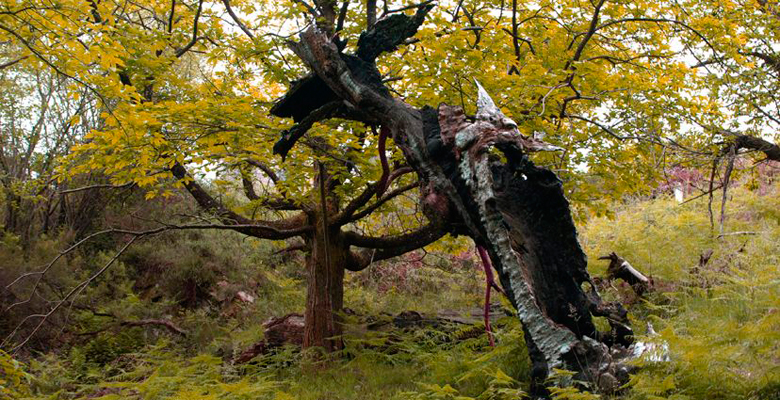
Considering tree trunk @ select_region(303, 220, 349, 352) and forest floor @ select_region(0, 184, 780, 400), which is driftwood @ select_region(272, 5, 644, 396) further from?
tree trunk @ select_region(303, 220, 349, 352)

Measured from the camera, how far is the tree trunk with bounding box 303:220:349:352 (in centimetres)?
923

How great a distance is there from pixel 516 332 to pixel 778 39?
657 cm

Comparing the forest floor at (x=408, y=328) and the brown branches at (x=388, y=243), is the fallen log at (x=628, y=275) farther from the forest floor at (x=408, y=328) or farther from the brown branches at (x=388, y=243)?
the brown branches at (x=388, y=243)

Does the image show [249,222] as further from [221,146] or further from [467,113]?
[467,113]

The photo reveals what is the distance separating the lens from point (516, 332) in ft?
19.9

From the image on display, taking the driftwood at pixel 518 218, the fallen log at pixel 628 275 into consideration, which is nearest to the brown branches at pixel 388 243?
the fallen log at pixel 628 275

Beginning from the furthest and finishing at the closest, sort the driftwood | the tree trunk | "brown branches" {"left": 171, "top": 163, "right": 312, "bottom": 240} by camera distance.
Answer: "brown branches" {"left": 171, "top": 163, "right": 312, "bottom": 240} < the tree trunk < the driftwood

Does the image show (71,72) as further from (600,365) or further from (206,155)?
(600,365)

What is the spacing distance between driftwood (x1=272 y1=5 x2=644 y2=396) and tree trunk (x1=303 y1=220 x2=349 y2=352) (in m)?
3.96

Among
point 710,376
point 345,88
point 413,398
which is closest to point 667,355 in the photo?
point 710,376

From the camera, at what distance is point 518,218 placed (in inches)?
195

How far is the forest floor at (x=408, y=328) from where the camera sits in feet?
14.7

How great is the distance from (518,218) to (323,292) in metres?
5.05

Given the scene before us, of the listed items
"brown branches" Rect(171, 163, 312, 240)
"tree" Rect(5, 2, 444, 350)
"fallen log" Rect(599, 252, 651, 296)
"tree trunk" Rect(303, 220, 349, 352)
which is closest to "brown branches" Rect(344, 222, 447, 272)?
"tree" Rect(5, 2, 444, 350)
